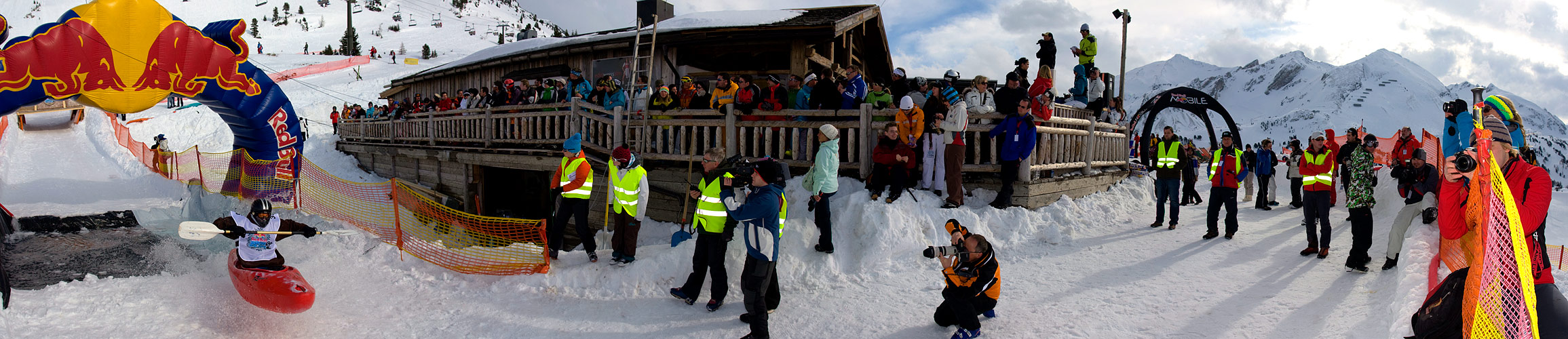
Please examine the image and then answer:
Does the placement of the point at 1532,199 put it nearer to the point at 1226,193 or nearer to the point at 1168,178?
the point at 1226,193

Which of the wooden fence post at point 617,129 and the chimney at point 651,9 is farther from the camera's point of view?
the chimney at point 651,9

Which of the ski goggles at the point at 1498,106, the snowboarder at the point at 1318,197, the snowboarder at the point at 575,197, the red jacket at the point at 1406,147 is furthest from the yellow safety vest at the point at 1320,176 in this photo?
the snowboarder at the point at 575,197

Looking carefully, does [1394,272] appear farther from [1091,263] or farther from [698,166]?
[698,166]

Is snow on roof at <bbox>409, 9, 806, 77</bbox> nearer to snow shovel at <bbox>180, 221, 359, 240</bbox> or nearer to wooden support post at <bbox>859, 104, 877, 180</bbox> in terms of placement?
wooden support post at <bbox>859, 104, 877, 180</bbox>

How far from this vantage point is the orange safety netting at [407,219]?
21.3 feet

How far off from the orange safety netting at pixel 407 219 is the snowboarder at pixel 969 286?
371 centimetres

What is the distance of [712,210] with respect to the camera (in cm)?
516

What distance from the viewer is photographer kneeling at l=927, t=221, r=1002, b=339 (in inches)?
174

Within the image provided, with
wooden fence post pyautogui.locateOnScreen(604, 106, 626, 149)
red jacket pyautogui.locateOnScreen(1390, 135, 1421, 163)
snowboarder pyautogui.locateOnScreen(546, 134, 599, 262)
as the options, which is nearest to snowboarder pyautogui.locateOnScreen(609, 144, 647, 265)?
snowboarder pyautogui.locateOnScreen(546, 134, 599, 262)

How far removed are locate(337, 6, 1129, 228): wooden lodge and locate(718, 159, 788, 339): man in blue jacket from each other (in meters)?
2.81

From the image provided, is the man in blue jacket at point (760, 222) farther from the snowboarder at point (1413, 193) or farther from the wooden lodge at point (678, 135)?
the snowboarder at point (1413, 193)

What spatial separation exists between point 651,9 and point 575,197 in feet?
40.4

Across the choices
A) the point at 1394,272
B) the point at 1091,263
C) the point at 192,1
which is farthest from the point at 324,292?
the point at 192,1

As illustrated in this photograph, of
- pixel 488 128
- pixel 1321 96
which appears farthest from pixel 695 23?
pixel 1321 96
